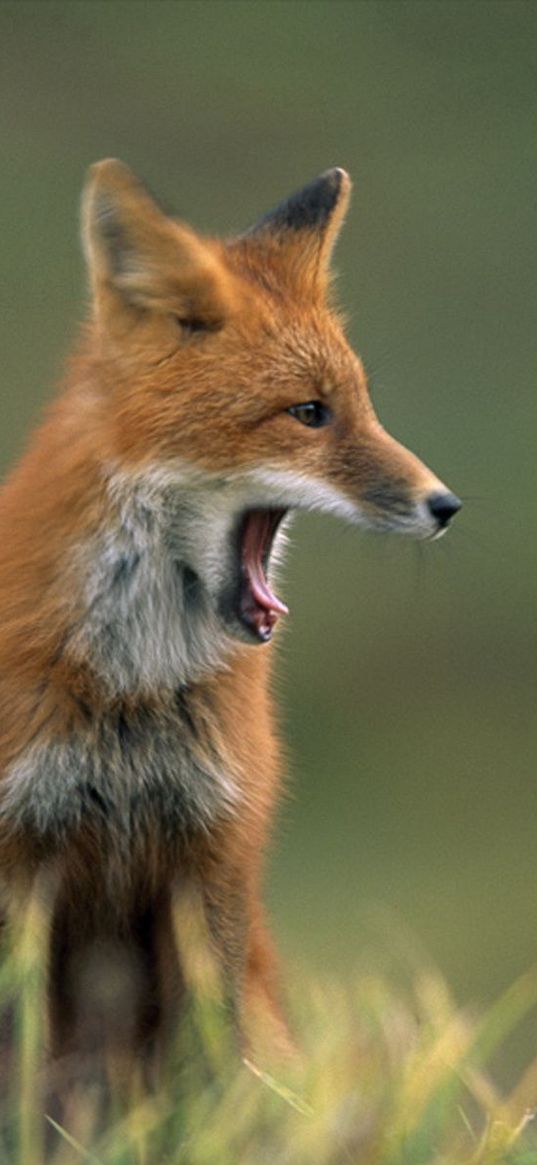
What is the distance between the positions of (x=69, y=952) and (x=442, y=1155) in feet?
3.95

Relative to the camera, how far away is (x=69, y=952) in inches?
247

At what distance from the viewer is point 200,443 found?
6.08 metres

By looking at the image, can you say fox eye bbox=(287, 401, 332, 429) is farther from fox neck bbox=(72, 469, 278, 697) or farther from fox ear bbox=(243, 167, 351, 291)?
fox ear bbox=(243, 167, 351, 291)

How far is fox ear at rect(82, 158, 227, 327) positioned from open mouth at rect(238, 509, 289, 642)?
0.40 metres

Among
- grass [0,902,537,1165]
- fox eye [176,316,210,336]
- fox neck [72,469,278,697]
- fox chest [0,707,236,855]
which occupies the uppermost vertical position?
fox eye [176,316,210,336]

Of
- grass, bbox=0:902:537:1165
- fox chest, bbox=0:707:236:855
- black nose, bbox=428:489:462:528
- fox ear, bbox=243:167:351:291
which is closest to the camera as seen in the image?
grass, bbox=0:902:537:1165

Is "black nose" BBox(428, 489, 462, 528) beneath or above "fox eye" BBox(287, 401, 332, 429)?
beneath

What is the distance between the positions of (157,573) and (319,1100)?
3.96 feet

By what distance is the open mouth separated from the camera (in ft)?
20.3

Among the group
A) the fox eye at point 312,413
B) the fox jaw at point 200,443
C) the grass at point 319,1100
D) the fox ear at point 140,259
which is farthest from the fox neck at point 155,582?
the grass at point 319,1100

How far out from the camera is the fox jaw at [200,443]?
239 inches

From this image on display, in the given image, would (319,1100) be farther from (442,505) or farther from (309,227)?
(309,227)

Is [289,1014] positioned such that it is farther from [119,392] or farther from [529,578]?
[529,578]

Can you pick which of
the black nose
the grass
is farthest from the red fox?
the grass
